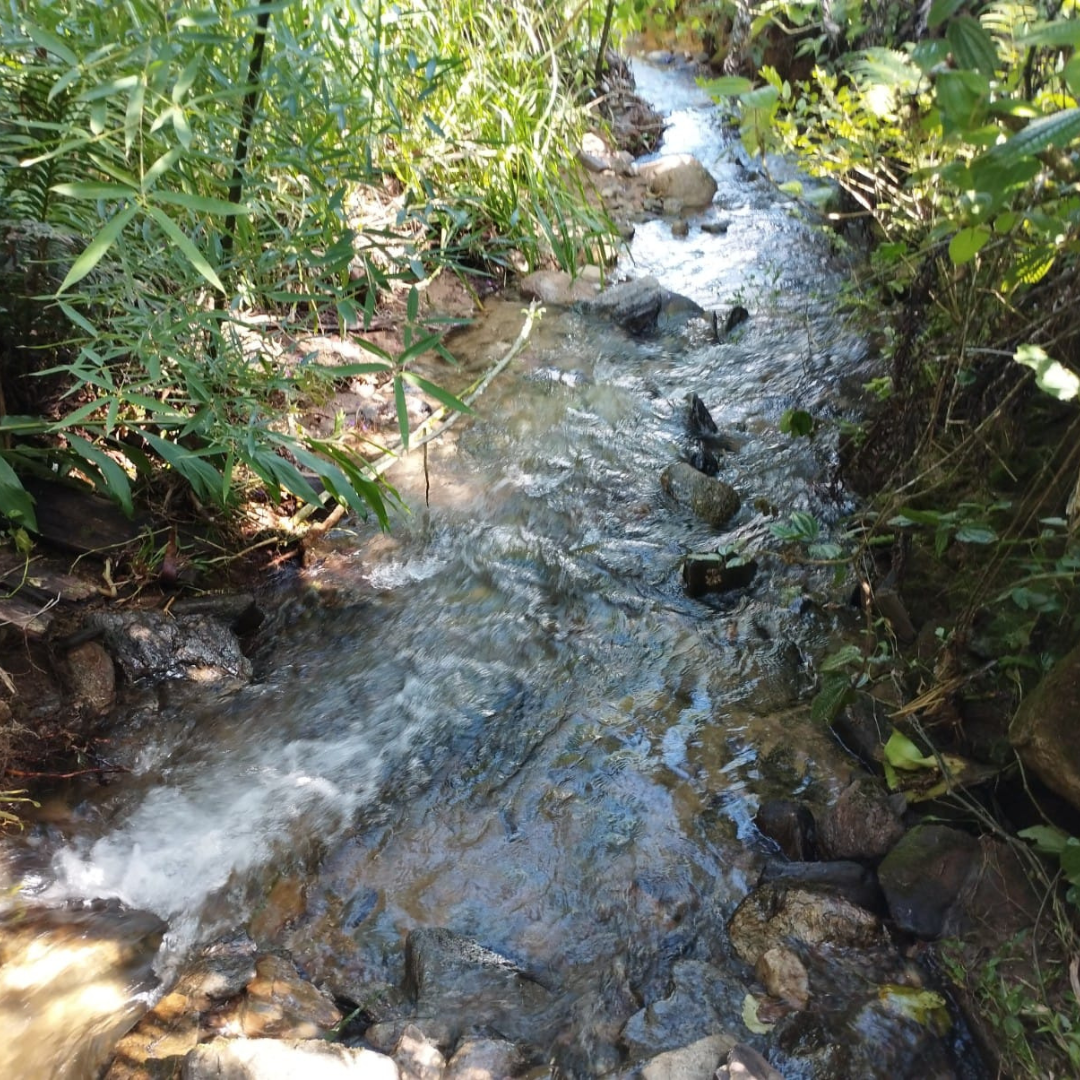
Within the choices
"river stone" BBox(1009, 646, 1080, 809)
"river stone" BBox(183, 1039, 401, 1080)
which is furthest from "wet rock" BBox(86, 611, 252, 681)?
"river stone" BBox(1009, 646, 1080, 809)

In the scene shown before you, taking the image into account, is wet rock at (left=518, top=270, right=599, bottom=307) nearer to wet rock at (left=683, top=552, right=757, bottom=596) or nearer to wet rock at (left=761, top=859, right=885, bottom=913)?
wet rock at (left=683, top=552, right=757, bottom=596)

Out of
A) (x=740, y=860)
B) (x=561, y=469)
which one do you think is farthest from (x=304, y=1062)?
(x=561, y=469)

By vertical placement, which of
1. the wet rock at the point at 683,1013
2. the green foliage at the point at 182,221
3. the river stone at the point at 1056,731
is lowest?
the wet rock at the point at 683,1013

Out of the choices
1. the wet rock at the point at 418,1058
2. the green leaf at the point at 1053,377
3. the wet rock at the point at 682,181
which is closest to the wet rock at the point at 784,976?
the wet rock at the point at 418,1058

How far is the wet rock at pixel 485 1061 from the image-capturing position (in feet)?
5.55

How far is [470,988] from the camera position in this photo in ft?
6.25

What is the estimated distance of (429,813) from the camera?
2367 mm

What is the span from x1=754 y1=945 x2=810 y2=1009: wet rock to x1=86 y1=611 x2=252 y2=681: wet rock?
181 cm

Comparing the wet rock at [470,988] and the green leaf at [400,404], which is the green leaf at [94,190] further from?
the wet rock at [470,988]

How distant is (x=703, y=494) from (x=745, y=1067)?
7.37 feet

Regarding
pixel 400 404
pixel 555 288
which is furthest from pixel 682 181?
pixel 400 404

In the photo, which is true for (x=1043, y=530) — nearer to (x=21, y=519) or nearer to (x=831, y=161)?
(x=831, y=161)

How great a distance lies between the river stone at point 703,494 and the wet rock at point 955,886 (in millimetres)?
1615

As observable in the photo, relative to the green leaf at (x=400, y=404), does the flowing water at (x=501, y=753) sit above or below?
below
